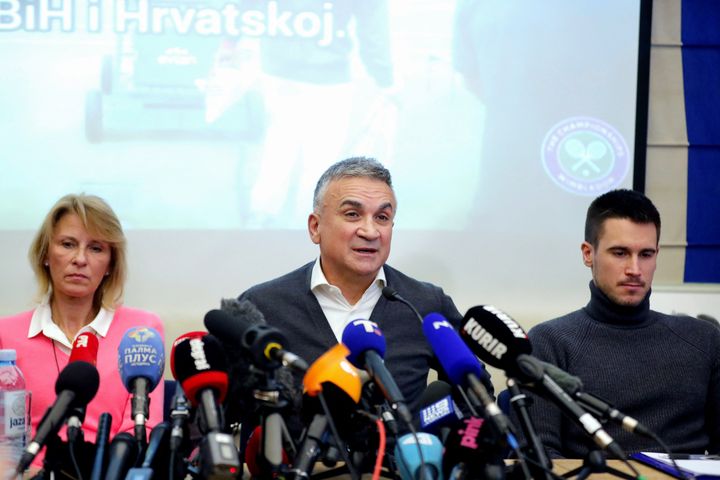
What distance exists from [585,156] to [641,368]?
67.1 inches

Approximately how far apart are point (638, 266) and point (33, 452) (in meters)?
1.95

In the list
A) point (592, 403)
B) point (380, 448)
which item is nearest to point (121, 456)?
point (380, 448)

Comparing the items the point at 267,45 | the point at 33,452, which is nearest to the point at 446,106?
the point at 267,45

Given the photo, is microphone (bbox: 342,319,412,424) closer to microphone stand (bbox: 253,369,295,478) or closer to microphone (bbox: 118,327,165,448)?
microphone stand (bbox: 253,369,295,478)

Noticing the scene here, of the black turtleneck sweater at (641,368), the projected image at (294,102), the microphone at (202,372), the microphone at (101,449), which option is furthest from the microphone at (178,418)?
the projected image at (294,102)

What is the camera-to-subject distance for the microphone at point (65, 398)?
4.40ft

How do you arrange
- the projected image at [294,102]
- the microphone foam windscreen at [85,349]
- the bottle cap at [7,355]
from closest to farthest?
1. the microphone foam windscreen at [85,349]
2. the bottle cap at [7,355]
3. the projected image at [294,102]

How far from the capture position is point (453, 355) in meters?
1.47

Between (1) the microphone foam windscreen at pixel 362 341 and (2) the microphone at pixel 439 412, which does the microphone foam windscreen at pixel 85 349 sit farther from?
(2) the microphone at pixel 439 412

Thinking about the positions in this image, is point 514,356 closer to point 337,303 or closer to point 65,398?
point 65,398

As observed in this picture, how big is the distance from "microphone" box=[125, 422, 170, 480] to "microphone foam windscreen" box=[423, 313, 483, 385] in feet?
1.71

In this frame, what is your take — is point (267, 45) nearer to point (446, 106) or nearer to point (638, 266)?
point (446, 106)

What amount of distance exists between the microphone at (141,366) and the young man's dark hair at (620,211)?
1643mm

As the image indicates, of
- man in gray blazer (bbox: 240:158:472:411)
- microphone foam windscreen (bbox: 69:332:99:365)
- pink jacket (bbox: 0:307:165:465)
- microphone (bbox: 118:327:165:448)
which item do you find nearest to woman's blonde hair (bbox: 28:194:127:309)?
pink jacket (bbox: 0:307:165:465)
